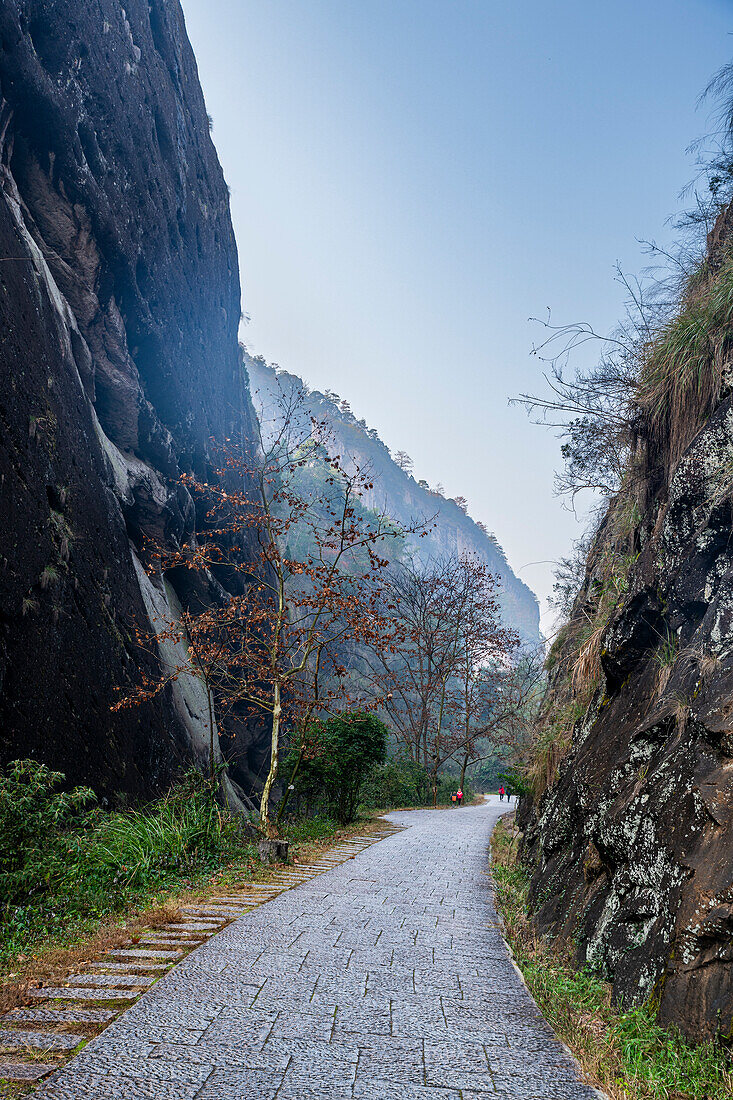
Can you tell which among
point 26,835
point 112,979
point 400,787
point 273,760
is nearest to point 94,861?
point 26,835

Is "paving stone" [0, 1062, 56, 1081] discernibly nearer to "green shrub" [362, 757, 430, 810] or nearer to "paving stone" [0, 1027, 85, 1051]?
"paving stone" [0, 1027, 85, 1051]

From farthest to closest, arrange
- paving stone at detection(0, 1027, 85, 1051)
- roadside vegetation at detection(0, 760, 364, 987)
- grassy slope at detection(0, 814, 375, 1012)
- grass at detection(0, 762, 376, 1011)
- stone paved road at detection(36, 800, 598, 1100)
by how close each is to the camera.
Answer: roadside vegetation at detection(0, 760, 364, 987) → grass at detection(0, 762, 376, 1011) → grassy slope at detection(0, 814, 375, 1012) → paving stone at detection(0, 1027, 85, 1051) → stone paved road at detection(36, 800, 598, 1100)

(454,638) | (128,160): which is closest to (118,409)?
(128,160)

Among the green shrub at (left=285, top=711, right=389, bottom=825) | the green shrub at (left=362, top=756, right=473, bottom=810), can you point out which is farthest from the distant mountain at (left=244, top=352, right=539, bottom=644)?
the green shrub at (left=285, top=711, right=389, bottom=825)

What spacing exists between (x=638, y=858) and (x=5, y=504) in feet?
19.9

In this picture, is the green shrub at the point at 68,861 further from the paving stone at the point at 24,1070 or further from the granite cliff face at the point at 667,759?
the granite cliff face at the point at 667,759

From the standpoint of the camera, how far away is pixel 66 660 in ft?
23.9

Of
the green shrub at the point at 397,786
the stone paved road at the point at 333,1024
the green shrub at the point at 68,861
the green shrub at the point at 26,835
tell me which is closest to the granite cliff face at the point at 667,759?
the stone paved road at the point at 333,1024

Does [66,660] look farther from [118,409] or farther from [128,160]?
[128,160]

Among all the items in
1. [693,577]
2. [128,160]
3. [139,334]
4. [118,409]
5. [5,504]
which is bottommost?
[693,577]

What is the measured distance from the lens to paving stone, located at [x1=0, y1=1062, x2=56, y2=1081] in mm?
2287

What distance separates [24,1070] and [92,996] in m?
0.80

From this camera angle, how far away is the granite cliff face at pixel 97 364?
22.8 ft

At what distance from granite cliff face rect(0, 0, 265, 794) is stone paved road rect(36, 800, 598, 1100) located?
3430 mm
